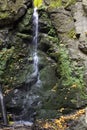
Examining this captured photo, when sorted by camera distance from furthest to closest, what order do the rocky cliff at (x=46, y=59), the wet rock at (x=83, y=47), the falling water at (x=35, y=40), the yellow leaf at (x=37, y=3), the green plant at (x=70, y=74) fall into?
the yellow leaf at (x=37, y=3) → the falling water at (x=35, y=40) → the wet rock at (x=83, y=47) → the green plant at (x=70, y=74) → the rocky cliff at (x=46, y=59)

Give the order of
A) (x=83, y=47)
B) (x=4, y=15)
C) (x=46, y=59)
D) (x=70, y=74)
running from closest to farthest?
(x=70, y=74)
(x=83, y=47)
(x=46, y=59)
(x=4, y=15)

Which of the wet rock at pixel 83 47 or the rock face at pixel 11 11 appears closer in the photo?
the wet rock at pixel 83 47

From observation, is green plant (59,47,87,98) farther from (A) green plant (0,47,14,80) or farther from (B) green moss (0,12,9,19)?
(B) green moss (0,12,9,19)

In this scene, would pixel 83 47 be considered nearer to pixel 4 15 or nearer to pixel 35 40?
pixel 35 40

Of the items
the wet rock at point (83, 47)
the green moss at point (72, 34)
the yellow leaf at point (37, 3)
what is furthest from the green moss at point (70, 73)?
the yellow leaf at point (37, 3)

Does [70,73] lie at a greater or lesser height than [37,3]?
lesser

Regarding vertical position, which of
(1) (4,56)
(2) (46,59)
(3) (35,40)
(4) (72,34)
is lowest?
(1) (4,56)

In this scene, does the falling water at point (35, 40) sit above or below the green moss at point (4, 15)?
below

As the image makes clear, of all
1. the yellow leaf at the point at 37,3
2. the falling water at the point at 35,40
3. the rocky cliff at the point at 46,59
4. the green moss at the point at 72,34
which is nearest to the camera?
the rocky cliff at the point at 46,59

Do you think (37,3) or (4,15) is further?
(37,3)

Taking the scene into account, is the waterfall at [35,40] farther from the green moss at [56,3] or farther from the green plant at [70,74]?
the green plant at [70,74]

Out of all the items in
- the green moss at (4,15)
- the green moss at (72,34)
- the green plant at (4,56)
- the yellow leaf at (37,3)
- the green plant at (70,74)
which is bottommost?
the green plant at (4,56)

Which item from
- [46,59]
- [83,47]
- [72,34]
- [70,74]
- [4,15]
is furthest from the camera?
[4,15]

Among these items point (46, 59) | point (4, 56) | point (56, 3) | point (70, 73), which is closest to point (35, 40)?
point (46, 59)
